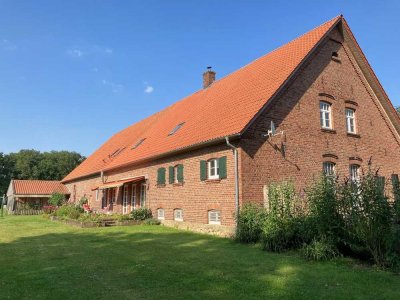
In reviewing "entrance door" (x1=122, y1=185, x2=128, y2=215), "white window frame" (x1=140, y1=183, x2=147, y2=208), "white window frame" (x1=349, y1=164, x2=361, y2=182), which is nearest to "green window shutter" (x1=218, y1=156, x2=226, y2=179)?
"white window frame" (x1=349, y1=164, x2=361, y2=182)

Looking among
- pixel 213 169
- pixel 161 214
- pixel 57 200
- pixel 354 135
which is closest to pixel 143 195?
pixel 161 214

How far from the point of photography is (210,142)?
14836 mm

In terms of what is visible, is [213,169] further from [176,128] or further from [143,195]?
[143,195]

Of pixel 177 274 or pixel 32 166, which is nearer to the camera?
pixel 177 274

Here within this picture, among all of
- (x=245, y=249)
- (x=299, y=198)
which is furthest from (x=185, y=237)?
(x=299, y=198)

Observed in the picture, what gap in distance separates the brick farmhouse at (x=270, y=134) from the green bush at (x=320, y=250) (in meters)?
3.70

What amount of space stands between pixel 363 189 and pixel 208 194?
7321 millimetres

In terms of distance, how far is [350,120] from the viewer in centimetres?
1875

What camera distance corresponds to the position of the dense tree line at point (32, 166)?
68.6 metres

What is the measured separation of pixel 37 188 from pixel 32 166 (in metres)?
31.9

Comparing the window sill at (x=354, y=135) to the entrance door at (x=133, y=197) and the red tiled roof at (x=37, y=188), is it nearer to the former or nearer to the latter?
the entrance door at (x=133, y=197)

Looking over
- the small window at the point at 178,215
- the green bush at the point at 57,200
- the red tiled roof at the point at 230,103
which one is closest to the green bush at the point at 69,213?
the red tiled roof at the point at 230,103

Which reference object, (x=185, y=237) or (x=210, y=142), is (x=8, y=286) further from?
(x=210, y=142)

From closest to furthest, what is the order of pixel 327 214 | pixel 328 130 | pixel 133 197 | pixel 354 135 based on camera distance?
pixel 327 214 < pixel 328 130 < pixel 354 135 < pixel 133 197
